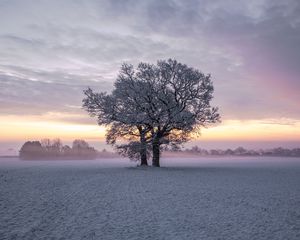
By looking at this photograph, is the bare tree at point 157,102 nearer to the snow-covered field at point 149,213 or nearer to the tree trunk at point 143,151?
the tree trunk at point 143,151

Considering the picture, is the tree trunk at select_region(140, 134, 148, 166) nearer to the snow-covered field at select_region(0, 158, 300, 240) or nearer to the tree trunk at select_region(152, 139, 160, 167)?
the tree trunk at select_region(152, 139, 160, 167)

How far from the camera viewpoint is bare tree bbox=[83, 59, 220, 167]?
46.8m

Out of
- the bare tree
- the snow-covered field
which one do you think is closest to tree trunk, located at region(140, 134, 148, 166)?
the bare tree

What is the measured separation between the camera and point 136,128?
163ft

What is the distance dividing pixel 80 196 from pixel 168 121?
2671cm

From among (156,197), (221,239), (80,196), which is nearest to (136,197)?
(156,197)

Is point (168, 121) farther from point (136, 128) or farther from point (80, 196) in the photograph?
point (80, 196)

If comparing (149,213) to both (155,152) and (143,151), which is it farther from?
(155,152)

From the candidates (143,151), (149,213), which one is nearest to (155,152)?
(143,151)

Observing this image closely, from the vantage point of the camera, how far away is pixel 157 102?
156 feet

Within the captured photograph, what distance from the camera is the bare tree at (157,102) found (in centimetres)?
4681

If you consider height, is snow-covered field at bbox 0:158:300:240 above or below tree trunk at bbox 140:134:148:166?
below

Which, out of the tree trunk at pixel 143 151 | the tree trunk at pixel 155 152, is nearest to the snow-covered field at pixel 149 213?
the tree trunk at pixel 143 151

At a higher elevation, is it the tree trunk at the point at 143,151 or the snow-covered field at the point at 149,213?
the tree trunk at the point at 143,151
